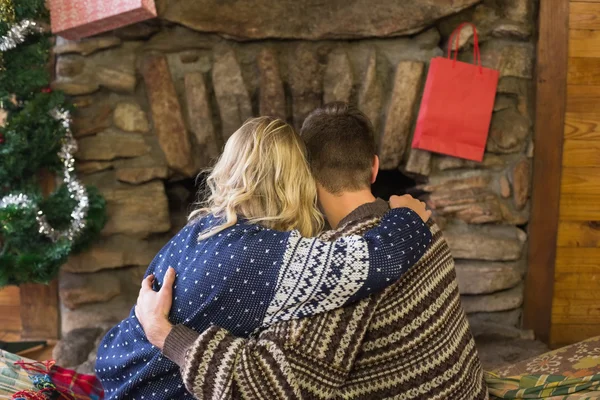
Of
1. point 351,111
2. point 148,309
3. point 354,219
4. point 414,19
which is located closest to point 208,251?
point 148,309

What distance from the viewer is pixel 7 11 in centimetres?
202

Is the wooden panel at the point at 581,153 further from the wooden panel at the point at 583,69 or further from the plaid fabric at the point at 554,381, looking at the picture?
Result: the plaid fabric at the point at 554,381

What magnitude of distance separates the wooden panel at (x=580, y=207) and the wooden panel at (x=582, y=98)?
30 centimetres

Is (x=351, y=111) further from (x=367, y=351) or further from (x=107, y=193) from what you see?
(x=107, y=193)

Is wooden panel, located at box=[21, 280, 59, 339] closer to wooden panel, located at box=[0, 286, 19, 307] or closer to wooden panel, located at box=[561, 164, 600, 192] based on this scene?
wooden panel, located at box=[0, 286, 19, 307]

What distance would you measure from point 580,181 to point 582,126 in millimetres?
193

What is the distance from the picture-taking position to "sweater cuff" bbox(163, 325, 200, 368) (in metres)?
1.22

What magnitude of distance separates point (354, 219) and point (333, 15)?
106 cm

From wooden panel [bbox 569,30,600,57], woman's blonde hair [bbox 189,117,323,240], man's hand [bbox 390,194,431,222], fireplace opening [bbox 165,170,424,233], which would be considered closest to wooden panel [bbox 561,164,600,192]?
wooden panel [bbox 569,30,600,57]

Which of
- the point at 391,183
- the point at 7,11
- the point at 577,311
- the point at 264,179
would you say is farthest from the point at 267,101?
the point at 577,311

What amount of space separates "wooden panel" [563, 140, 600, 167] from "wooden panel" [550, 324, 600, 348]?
591 mm

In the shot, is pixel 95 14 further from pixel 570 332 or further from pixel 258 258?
pixel 570 332

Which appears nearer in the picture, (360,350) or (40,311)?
(360,350)

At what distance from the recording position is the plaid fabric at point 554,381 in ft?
5.33
